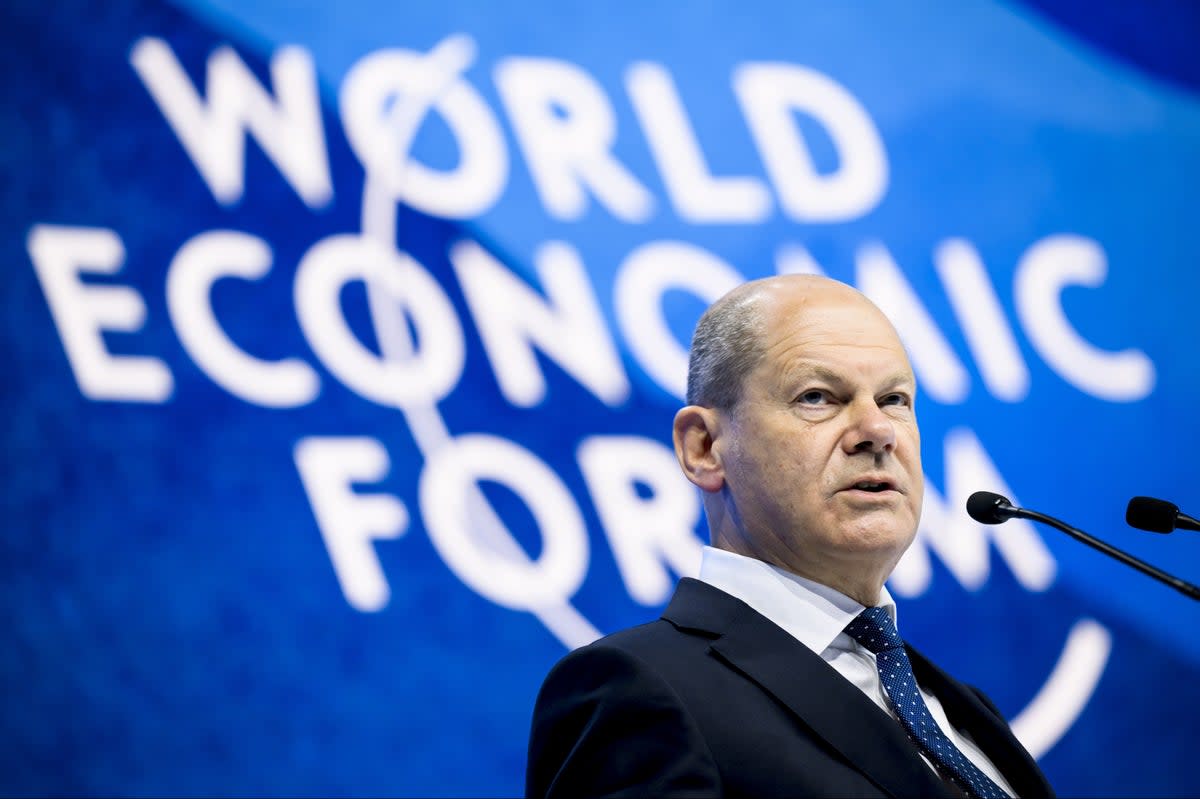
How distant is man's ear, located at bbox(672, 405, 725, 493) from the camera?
70.7 inches

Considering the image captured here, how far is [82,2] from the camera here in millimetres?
2830

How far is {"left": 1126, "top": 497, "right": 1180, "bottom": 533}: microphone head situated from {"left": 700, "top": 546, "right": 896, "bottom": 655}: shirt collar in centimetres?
Result: 38

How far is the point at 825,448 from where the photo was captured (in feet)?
5.50

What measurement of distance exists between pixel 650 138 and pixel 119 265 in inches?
50.6

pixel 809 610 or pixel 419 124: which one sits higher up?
pixel 419 124

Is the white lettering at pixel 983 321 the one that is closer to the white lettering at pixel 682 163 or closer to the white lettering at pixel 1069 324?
the white lettering at pixel 1069 324

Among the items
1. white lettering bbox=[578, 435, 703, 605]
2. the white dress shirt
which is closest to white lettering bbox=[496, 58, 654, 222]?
white lettering bbox=[578, 435, 703, 605]

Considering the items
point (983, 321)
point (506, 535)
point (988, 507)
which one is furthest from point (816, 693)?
point (983, 321)

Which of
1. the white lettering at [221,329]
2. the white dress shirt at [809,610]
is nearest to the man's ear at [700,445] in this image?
the white dress shirt at [809,610]

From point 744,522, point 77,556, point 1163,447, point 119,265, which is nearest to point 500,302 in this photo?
point 119,265

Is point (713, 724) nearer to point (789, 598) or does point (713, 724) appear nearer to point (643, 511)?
point (789, 598)

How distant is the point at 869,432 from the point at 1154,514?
368mm

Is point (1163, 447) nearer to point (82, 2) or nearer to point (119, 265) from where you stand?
point (119, 265)

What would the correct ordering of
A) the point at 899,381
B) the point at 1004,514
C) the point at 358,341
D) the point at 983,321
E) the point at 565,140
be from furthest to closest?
the point at 983,321
the point at 565,140
the point at 358,341
the point at 899,381
the point at 1004,514
